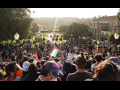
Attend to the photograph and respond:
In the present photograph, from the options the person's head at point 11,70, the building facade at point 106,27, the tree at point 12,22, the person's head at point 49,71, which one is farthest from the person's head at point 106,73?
the building facade at point 106,27

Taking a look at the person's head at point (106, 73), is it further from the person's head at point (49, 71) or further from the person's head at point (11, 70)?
the person's head at point (11, 70)

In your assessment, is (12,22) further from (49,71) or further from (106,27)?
(106,27)

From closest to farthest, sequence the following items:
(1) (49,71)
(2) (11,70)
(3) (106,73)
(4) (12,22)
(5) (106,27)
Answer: (3) (106,73)
(1) (49,71)
(2) (11,70)
(4) (12,22)
(5) (106,27)

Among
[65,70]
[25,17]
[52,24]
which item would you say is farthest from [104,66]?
[52,24]

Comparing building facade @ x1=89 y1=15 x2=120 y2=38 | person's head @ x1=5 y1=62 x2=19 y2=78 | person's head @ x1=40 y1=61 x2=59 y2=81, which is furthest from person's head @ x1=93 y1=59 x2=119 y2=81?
building facade @ x1=89 y1=15 x2=120 y2=38

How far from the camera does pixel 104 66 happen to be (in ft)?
7.66

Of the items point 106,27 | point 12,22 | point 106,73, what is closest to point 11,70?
point 106,73

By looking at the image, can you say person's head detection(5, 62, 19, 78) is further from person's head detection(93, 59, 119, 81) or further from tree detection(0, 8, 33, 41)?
tree detection(0, 8, 33, 41)

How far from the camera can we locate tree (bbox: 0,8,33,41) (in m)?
26.8

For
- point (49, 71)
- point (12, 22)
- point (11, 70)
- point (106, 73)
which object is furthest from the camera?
point (12, 22)

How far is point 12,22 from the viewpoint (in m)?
28.7

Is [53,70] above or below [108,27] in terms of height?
below

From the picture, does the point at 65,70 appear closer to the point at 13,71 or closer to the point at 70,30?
the point at 13,71
